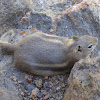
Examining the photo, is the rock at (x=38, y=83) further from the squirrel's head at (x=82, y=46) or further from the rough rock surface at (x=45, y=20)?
the squirrel's head at (x=82, y=46)

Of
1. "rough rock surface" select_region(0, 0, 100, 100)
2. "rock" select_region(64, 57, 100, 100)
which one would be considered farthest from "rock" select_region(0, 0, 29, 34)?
"rock" select_region(64, 57, 100, 100)

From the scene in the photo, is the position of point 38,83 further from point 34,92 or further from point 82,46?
point 82,46

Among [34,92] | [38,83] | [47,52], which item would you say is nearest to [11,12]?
[47,52]

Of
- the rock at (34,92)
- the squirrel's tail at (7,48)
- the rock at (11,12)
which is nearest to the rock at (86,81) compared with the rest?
the rock at (34,92)

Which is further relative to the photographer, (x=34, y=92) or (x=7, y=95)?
(x=34, y=92)

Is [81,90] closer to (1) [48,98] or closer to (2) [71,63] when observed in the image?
(1) [48,98]

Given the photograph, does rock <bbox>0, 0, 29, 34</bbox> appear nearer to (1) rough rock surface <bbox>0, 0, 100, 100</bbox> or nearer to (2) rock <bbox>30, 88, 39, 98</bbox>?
(1) rough rock surface <bbox>0, 0, 100, 100</bbox>
